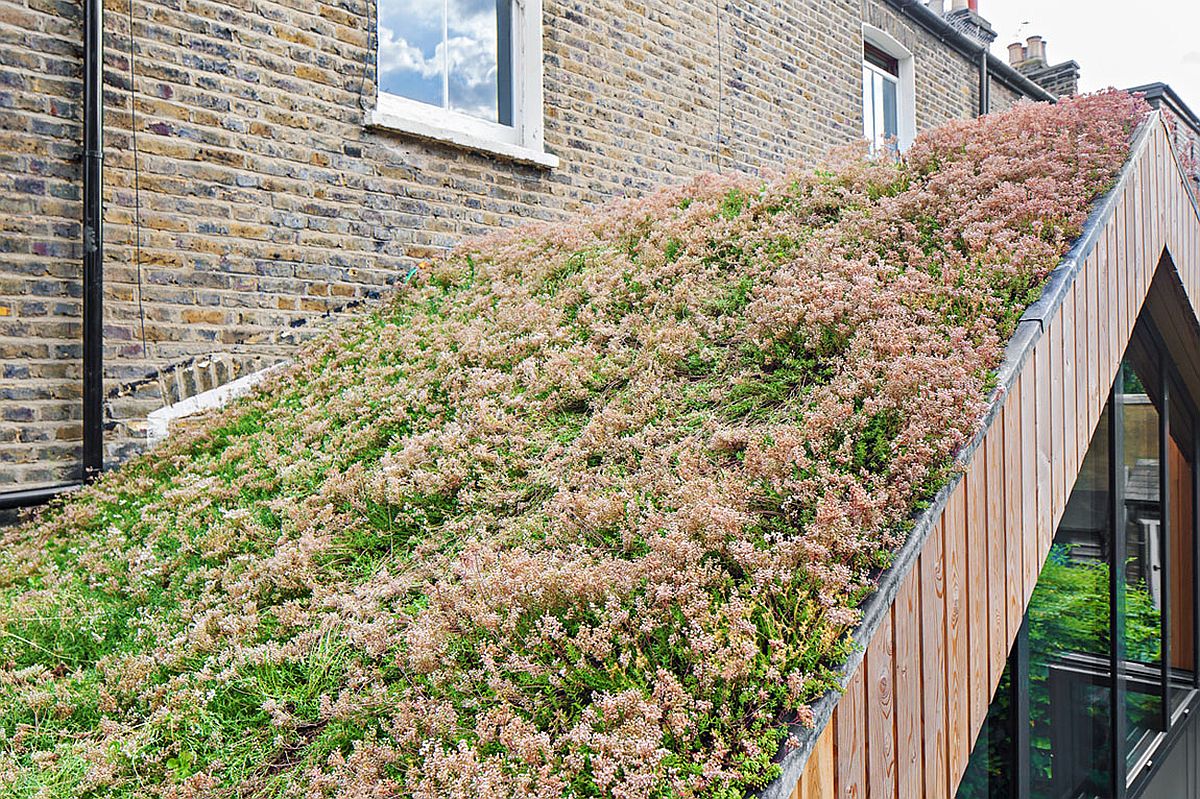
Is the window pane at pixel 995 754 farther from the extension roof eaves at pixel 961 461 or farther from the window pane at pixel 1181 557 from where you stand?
the window pane at pixel 1181 557

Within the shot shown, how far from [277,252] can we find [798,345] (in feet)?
13.0

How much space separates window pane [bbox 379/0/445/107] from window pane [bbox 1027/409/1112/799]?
5392 mm

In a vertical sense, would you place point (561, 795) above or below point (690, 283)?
below

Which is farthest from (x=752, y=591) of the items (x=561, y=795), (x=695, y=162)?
(x=695, y=162)

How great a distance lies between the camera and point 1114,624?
4.36 meters

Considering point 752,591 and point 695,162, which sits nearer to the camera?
point 752,591

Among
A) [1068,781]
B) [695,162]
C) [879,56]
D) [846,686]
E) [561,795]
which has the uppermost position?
[879,56]

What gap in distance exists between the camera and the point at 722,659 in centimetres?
183

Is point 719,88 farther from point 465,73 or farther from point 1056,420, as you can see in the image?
point 1056,420

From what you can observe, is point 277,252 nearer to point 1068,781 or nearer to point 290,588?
point 290,588

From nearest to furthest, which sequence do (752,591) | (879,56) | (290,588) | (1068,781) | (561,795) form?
(561,795) → (752,591) → (290,588) → (1068,781) → (879,56)

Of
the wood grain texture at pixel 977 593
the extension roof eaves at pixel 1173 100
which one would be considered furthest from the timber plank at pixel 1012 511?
the extension roof eaves at pixel 1173 100

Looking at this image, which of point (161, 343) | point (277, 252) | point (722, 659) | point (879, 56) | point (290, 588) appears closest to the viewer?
point (722, 659)

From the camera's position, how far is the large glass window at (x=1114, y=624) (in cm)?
332
